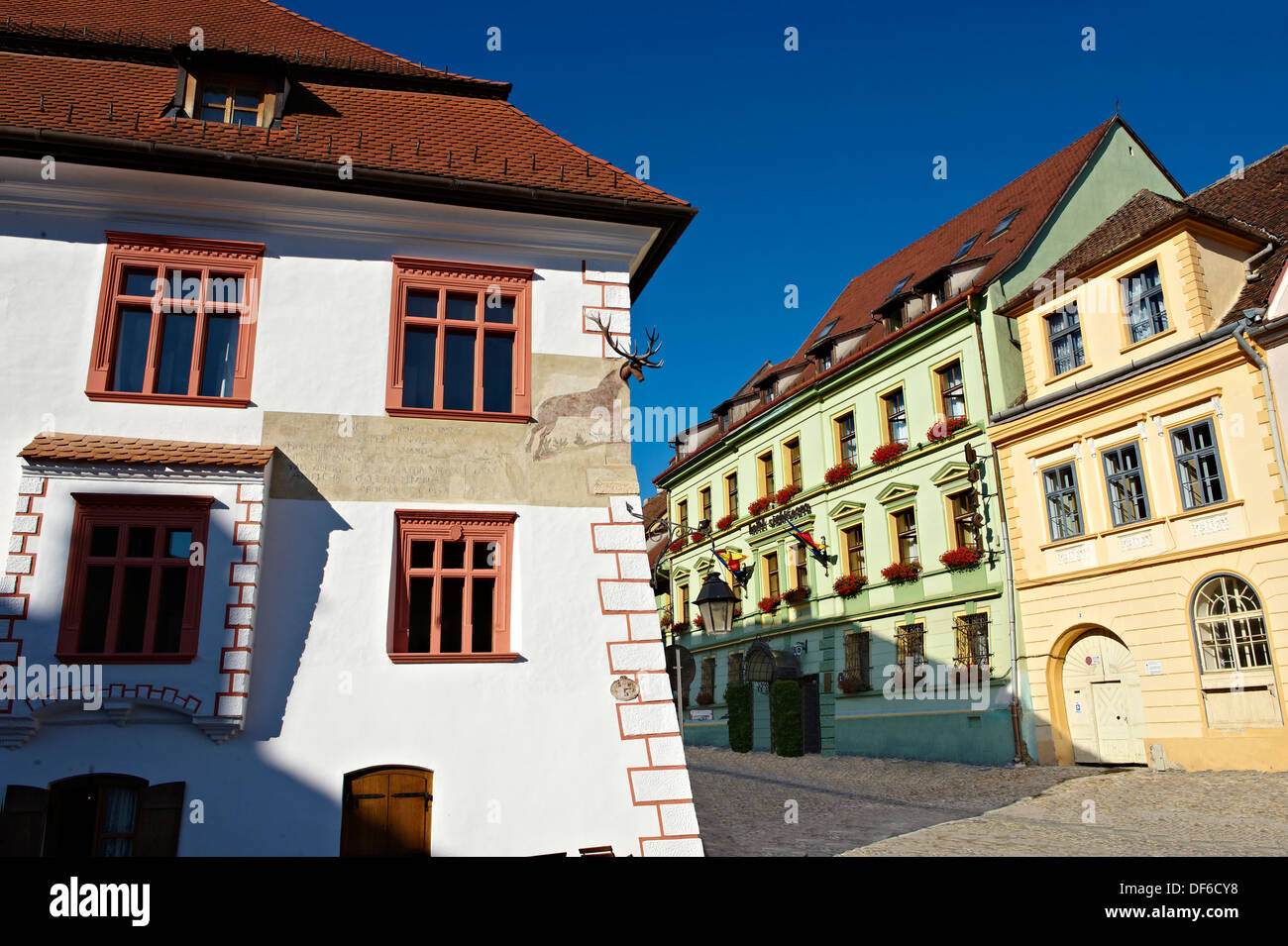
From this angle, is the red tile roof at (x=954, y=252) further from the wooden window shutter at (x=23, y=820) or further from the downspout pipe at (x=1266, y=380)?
the wooden window shutter at (x=23, y=820)

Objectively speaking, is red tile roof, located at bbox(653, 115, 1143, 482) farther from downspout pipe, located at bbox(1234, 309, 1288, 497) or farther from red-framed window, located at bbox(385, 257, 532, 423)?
red-framed window, located at bbox(385, 257, 532, 423)

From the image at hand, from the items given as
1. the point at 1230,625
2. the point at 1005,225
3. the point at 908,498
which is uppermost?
the point at 1005,225

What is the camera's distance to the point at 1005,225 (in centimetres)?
2759

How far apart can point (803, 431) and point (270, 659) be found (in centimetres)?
2409

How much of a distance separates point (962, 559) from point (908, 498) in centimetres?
297

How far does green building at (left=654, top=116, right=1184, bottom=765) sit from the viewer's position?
77.4ft

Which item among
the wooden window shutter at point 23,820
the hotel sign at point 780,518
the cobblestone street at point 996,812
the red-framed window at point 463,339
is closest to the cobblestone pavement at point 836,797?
the cobblestone street at point 996,812

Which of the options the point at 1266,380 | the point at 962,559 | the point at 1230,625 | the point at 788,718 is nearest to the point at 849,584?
the point at 788,718

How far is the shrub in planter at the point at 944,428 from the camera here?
24750 mm

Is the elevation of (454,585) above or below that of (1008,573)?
below

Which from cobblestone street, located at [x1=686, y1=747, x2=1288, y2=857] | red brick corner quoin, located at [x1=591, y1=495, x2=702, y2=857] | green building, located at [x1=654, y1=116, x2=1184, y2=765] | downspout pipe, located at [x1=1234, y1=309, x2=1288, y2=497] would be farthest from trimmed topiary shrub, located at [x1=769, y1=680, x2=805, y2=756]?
red brick corner quoin, located at [x1=591, y1=495, x2=702, y2=857]

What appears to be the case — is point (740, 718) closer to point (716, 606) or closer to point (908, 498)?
point (908, 498)

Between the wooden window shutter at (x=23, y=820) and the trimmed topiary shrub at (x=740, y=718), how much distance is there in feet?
82.0

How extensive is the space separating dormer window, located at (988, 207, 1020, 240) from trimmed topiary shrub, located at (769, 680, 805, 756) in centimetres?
1473
